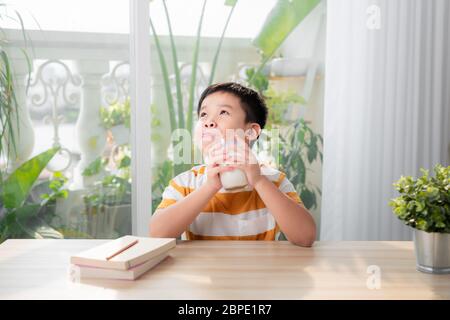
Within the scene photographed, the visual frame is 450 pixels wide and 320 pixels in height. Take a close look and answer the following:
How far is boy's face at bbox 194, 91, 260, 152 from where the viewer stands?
131 cm

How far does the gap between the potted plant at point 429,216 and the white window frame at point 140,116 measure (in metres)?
1.72

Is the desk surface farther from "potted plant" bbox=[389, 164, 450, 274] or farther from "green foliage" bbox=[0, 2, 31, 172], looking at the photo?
"green foliage" bbox=[0, 2, 31, 172]

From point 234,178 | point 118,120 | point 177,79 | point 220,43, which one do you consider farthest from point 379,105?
point 234,178

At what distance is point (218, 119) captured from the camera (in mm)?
1364

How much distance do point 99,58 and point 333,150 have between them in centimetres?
130

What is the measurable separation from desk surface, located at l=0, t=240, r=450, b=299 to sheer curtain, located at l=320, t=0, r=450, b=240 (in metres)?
1.31

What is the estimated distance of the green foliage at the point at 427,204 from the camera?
98 cm

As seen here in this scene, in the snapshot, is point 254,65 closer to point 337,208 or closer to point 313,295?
point 337,208

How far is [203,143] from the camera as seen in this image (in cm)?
130

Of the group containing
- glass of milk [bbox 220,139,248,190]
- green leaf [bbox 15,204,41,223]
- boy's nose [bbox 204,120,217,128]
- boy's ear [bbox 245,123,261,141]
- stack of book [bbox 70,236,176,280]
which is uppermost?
boy's nose [bbox 204,120,217,128]

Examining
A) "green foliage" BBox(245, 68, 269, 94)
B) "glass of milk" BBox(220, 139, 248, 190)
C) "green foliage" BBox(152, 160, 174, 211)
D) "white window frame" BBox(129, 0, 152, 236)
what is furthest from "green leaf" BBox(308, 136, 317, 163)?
"glass of milk" BBox(220, 139, 248, 190)

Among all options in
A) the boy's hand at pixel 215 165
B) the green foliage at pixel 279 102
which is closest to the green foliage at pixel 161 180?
the green foliage at pixel 279 102

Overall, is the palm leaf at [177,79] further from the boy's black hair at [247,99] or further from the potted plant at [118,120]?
the boy's black hair at [247,99]
